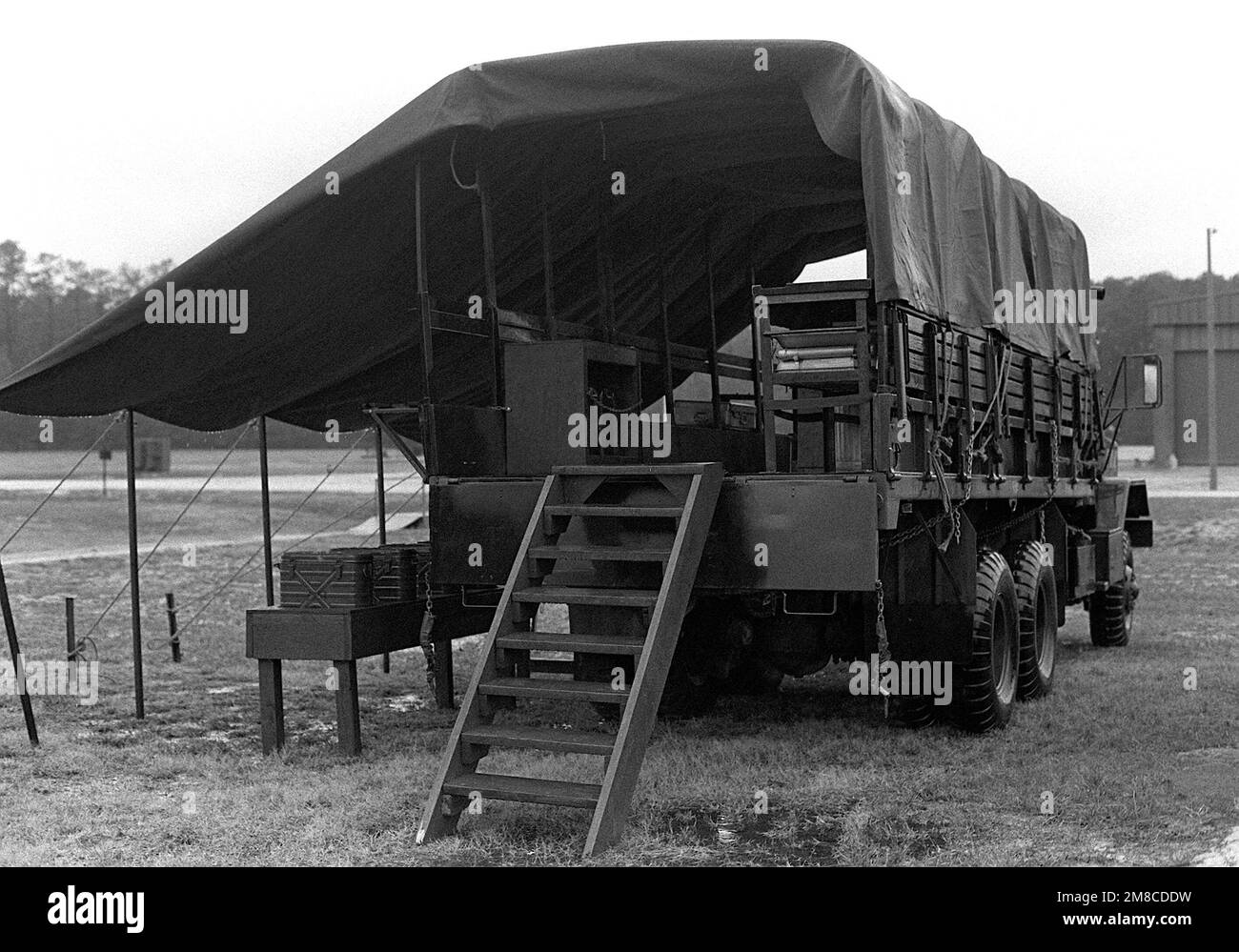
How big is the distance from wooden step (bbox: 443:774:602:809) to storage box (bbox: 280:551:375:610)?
78.9 inches

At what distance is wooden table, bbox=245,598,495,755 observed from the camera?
24.3ft

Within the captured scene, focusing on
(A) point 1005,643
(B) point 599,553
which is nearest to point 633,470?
(B) point 599,553

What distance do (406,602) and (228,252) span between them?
81.2 inches

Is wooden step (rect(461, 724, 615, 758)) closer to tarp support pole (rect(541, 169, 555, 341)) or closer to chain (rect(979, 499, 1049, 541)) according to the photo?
tarp support pole (rect(541, 169, 555, 341))

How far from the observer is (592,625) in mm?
7242

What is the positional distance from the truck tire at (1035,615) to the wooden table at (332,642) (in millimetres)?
3614

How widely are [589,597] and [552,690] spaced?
513 millimetres

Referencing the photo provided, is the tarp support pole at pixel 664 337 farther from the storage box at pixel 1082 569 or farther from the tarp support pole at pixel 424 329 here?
the storage box at pixel 1082 569

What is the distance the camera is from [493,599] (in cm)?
816

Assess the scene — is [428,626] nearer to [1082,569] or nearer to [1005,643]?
[1005,643]

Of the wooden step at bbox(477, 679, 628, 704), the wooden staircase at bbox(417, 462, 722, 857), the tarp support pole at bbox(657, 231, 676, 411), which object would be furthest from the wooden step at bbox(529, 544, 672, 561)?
the tarp support pole at bbox(657, 231, 676, 411)

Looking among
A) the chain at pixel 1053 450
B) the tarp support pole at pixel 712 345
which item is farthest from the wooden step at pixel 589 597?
the chain at pixel 1053 450
